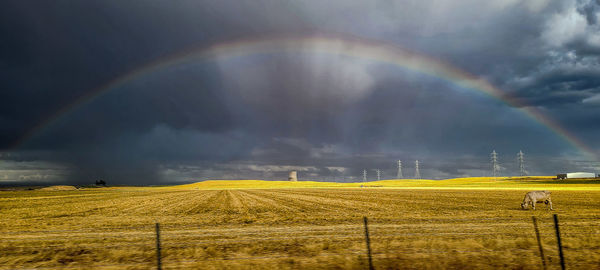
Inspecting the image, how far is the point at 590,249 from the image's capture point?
1472cm

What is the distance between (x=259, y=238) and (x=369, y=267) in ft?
25.7

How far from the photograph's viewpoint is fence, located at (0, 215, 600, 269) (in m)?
13.1

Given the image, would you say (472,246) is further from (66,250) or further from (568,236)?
(66,250)

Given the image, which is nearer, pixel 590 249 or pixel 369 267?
pixel 369 267

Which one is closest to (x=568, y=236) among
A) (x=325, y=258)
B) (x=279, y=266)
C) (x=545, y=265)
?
(x=545, y=265)

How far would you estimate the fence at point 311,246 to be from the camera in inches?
515

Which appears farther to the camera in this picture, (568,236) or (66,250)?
(568,236)

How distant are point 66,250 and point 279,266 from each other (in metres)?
10.5

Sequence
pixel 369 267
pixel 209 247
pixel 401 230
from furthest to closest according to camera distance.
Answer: pixel 401 230
pixel 209 247
pixel 369 267

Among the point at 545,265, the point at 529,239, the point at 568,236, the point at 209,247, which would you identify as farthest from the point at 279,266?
the point at 568,236

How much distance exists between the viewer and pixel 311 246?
16.0 meters

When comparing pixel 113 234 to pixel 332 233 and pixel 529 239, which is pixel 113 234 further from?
pixel 529 239

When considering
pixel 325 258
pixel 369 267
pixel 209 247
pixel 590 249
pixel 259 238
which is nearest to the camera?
pixel 369 267

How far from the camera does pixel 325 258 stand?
13.5 meters
